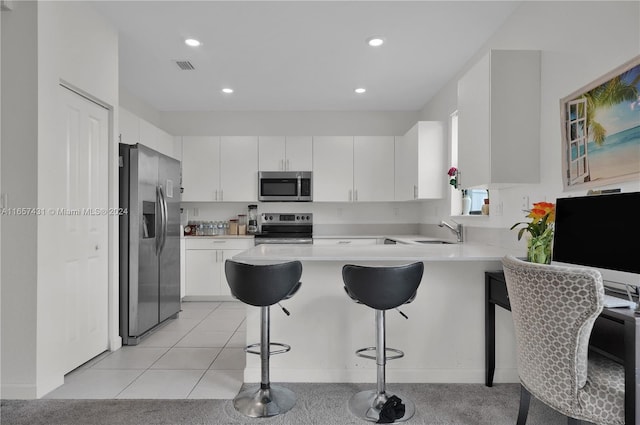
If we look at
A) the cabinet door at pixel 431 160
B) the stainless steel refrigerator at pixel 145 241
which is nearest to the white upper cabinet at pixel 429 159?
the cabinet door at pixel 431 160

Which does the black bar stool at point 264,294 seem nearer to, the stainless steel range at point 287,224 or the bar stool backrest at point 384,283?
the bar stool backrest at point 384,283

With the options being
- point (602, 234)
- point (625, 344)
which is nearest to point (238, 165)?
point (602, 234)

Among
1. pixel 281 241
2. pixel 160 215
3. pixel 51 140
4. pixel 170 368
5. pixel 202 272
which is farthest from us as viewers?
pixel 281 241

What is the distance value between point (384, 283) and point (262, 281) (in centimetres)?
64

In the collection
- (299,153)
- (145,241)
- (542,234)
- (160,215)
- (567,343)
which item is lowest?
(567,343)

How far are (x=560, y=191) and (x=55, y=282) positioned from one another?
126 inches

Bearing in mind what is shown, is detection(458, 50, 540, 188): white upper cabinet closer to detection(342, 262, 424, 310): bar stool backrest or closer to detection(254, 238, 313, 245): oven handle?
detection(342, 262, 424, 310): bar stool backrest

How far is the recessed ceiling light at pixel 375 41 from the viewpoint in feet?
10.6

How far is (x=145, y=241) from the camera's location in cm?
341

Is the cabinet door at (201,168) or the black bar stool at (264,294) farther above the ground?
the cabinet door at (201,168)

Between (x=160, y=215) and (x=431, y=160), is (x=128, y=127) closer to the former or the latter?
(x=160, y=215)

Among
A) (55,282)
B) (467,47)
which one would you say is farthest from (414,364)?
(467,47)

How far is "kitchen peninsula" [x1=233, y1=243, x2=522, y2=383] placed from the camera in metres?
2.54

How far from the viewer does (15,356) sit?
2.28 metres
